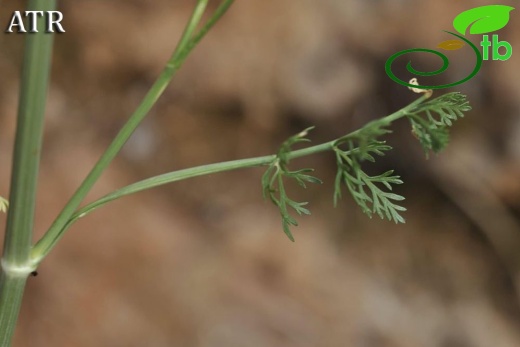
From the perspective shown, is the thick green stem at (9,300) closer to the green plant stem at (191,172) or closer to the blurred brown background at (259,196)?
the green plant stem at (191,172)

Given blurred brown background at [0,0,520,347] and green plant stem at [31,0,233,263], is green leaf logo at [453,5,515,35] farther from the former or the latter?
green plant stem at [31,0,233,263]

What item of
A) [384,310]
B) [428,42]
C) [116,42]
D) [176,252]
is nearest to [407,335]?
[384,310]

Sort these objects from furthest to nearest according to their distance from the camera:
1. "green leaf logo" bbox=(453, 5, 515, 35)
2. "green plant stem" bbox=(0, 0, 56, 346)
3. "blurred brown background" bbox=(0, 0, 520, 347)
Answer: "blurred brown background" bbox=(0, 0, 520, 347)
"green leaf logo" bbox=(453, 5, 515, 35)
"green plant stem" bbox=(0, 0, 56, 346)

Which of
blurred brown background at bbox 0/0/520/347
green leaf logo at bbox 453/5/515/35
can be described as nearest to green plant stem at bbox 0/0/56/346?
green leaf logo at bbox 453/5/515/35

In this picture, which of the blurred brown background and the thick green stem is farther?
the blurred brown background

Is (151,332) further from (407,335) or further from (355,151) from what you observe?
(355,151)

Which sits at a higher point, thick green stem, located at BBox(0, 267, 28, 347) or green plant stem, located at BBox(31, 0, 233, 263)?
green plant stem, located at BBox(31, 0, 233, 263)

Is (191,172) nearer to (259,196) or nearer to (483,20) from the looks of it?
(483,20)
